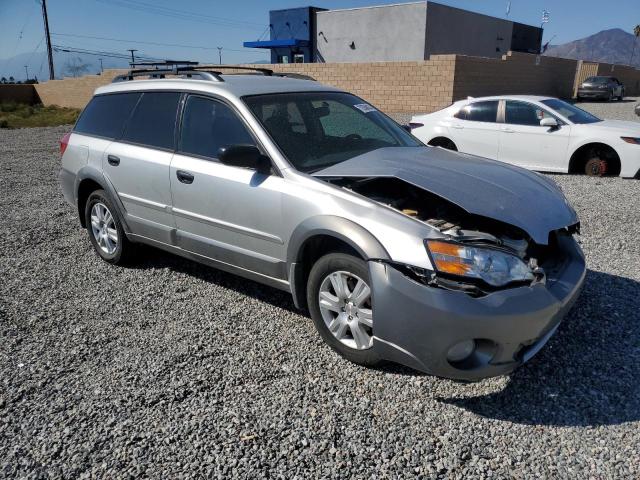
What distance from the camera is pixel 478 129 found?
9867 millimetres

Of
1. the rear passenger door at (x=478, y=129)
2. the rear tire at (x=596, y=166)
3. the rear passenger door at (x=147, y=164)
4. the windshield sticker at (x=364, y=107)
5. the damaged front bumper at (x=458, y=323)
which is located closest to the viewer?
the damaged front bumper at (x=458, y=323)

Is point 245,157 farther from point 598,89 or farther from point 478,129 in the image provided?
point 598,89

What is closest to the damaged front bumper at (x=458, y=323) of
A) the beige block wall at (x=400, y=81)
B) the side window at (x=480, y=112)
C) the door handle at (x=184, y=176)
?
the door handle at (x=184, y=176)

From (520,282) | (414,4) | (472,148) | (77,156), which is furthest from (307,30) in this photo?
(520,282)

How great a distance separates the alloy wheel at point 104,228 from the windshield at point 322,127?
213 cm

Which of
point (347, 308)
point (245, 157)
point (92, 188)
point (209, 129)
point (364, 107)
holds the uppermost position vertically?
point (364, 107)

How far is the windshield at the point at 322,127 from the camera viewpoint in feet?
12.7

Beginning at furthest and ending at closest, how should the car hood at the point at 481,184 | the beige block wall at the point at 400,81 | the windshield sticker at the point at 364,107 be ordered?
the beige block wall at the point at 400,81 < the windshield sticker at the point at 364,107 < the car hood at the point at 481,184

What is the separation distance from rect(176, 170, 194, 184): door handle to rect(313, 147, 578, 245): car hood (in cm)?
113

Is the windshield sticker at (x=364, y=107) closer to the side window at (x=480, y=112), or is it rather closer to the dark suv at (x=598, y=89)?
the side window at (x=480, y=112)

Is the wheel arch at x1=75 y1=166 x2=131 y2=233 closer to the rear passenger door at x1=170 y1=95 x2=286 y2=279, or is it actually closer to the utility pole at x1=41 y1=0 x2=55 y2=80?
the rear passenger door at x1=170 y1=95 x2=286 y2=279

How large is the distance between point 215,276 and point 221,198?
1296 mm

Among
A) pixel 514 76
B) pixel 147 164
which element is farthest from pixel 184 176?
pixel 514 76

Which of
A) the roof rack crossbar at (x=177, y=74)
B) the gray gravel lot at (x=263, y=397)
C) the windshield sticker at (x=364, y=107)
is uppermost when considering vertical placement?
Answer: the roof rack crossbar at (x=177, y=74)
